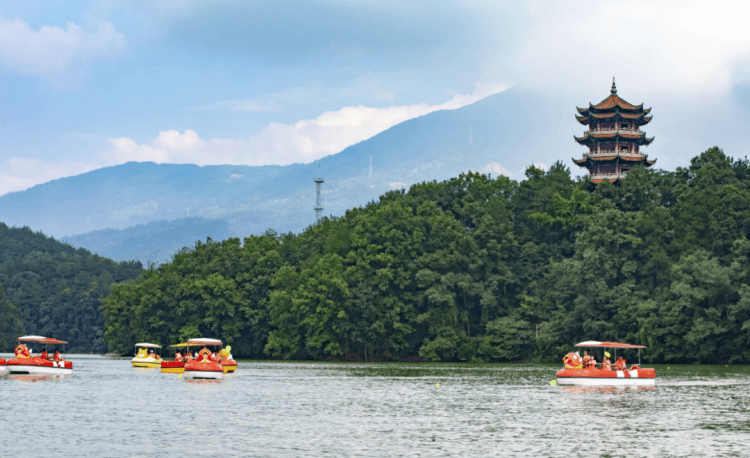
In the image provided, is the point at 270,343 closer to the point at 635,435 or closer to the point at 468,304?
the point at 468,304

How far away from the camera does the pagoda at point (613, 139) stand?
403ft

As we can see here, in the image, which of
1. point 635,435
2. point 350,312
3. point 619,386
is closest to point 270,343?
point 350,312

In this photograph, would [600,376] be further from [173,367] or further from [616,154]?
[616,154]

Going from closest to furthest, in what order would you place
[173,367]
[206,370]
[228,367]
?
[206,370] → [228,367] → [173,367]

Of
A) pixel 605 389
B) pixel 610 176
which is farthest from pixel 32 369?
pixel 610 176

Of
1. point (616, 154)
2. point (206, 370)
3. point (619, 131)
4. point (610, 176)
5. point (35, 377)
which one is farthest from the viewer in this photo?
point (610, 176)

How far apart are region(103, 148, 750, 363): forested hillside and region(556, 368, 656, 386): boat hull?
2671 cm

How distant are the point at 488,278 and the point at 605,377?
149ft

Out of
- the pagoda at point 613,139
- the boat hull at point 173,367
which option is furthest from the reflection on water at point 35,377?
the pagoda at point 613,139

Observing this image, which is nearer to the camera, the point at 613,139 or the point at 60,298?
the point at 613,139

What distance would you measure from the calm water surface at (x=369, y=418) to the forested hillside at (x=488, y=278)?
84.0ft

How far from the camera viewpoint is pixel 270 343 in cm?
11162

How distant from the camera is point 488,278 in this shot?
4230 inches

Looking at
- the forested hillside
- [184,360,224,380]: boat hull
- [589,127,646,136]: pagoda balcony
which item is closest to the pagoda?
[589,127,646,136]: pagoda balcony
